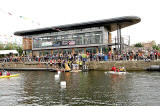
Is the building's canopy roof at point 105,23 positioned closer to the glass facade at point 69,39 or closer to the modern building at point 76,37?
the modern building at point 76,37

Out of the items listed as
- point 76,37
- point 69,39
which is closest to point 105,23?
point 76,37

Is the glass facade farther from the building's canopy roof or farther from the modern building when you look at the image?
the building's canopy roof

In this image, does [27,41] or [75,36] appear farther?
[27,41]

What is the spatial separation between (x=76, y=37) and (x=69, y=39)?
5.98ft

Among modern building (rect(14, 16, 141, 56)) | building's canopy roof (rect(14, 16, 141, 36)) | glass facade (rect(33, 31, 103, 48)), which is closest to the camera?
building's canopy roof (rect(14, 16, 141, 36))

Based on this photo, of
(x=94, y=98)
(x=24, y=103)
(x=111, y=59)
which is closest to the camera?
(x=24, y=103)

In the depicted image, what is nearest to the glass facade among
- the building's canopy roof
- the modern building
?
the modern building

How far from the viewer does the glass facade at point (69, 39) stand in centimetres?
4116

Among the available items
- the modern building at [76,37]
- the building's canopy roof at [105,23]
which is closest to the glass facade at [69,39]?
the modern building at [76,37]

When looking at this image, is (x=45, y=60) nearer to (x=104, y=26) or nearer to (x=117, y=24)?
(x=104, y=26)

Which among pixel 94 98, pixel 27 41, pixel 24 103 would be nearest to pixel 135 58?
pixel 94 98

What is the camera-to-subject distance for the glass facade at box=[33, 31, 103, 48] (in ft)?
135

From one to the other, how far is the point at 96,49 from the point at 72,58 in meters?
7.82

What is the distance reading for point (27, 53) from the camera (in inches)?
1986
